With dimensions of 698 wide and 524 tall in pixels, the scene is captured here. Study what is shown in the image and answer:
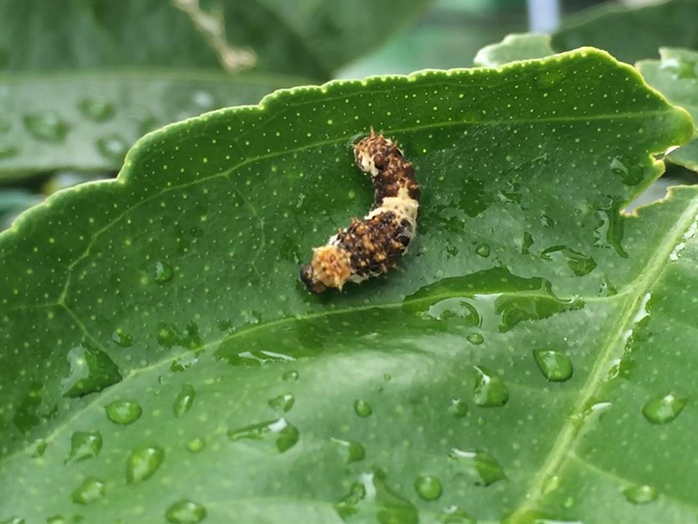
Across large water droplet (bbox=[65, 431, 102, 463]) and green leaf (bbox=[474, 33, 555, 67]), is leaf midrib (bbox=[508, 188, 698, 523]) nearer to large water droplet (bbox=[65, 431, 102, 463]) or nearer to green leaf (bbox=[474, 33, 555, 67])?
green leaf (bbox=[474, 33, 555, 67])

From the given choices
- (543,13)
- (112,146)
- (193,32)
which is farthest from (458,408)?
(543,13)

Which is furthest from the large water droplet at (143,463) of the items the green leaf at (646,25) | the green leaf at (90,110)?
the green leaf at (646,25)

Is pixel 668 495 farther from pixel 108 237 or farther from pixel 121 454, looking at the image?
pixel 108 237

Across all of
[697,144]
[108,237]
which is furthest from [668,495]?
[108,237]

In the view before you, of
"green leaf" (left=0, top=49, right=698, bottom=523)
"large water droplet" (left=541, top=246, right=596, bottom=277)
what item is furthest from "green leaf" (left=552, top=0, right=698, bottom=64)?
"large water droplet" (left=541, top=246, right=596, bottom=277)

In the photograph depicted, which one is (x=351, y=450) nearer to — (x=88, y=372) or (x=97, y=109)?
(x=88, y=372)

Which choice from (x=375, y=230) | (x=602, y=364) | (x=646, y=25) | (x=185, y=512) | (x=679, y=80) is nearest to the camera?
(x=185, y=512)

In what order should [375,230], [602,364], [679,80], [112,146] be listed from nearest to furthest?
1. [602,364]
2. [375,230]
3. [679,80]
4. [112,146]
